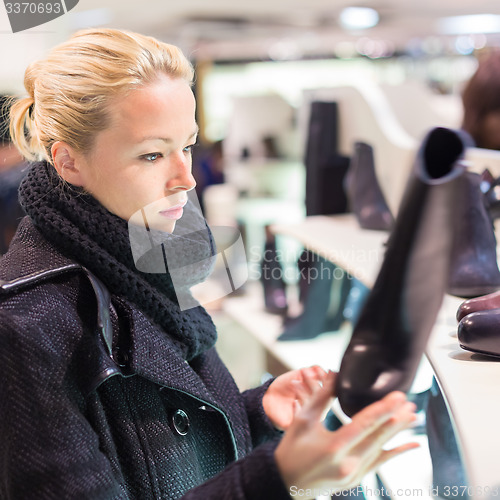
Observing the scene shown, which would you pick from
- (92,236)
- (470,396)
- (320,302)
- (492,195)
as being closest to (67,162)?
(92,236)

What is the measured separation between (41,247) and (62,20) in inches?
14.0

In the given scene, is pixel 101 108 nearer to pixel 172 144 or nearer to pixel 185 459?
pixel 172 144

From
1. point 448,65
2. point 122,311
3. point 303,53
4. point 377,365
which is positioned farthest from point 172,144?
point 303,53

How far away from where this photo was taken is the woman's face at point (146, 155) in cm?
60

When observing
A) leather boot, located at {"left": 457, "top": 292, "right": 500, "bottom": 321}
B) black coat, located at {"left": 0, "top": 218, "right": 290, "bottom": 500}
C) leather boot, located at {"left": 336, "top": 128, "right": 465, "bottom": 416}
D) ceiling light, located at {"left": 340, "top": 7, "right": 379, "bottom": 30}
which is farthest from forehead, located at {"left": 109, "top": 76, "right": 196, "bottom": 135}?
ceiling light, located at {"left": 340, "top": 7, "right": 379, "bottom": 30}

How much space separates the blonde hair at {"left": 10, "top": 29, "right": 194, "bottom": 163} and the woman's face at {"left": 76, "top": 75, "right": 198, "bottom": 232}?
11 millimetres

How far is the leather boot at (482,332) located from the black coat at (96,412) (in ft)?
0.80

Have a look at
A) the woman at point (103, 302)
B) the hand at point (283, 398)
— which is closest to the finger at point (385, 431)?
the woman at point (103, 302)

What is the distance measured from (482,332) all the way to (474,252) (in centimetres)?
29

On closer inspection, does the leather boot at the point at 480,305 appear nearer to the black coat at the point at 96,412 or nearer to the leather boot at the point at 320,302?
the black coat at the point at 96,412

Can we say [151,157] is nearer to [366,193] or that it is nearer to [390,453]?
[390,453]

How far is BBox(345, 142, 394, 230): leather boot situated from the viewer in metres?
1.48

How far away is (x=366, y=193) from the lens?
158 centimetres

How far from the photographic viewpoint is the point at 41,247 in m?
0.64
